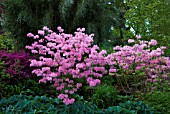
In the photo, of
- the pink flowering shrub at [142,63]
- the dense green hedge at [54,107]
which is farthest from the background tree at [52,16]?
the dense green hedge at [54,107]

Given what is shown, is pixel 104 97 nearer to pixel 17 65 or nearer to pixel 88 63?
pixel 88 63

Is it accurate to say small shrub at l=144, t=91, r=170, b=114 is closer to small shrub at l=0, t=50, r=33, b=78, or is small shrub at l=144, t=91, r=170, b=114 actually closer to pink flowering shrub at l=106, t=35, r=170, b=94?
pink flowering shrub at l=106, t=35, r=170, b=94

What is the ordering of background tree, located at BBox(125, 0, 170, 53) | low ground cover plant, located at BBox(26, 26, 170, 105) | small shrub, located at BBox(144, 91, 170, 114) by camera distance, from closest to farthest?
small shrub, located at BBox(144, 91, 170, 114) → low ground cover plant, located at BBox(26, 26, 170, 105) → background tree, located at BBox(125, 0, 170, 53)

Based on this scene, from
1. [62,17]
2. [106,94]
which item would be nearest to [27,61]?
[106,94]

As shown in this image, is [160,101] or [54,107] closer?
[54,107]

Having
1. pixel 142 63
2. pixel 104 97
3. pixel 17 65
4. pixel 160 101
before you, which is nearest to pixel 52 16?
pixel 17 65

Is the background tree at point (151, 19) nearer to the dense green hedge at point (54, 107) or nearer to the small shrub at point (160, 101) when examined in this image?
the small shrub at point (160, 101)

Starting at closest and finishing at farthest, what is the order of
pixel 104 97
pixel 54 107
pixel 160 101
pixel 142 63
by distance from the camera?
1. pixel 54 107
2. pixel 160 101
3. pixel 104 97
4. pixel 142 63

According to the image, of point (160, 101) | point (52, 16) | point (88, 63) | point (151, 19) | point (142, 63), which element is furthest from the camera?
point (151, 19)

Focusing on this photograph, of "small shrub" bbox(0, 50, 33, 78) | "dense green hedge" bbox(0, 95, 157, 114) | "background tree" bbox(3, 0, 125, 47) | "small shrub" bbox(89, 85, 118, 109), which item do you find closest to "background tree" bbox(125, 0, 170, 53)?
"background tree" bbox(3, 0, 125, 47)

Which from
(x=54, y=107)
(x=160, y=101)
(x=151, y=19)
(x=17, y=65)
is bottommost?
(x=54, y=107)

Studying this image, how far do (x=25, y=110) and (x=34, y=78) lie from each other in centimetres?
167

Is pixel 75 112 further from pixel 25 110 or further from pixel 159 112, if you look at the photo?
pixel 159 112

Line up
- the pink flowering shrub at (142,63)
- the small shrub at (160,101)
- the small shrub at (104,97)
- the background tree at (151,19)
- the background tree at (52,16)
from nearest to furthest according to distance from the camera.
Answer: the small shrub at (160,101)
the small shrub at (104,97)
the pink flowering shrub at (142,63)
the background tree at (52,16)
the background tree at (151,19)
